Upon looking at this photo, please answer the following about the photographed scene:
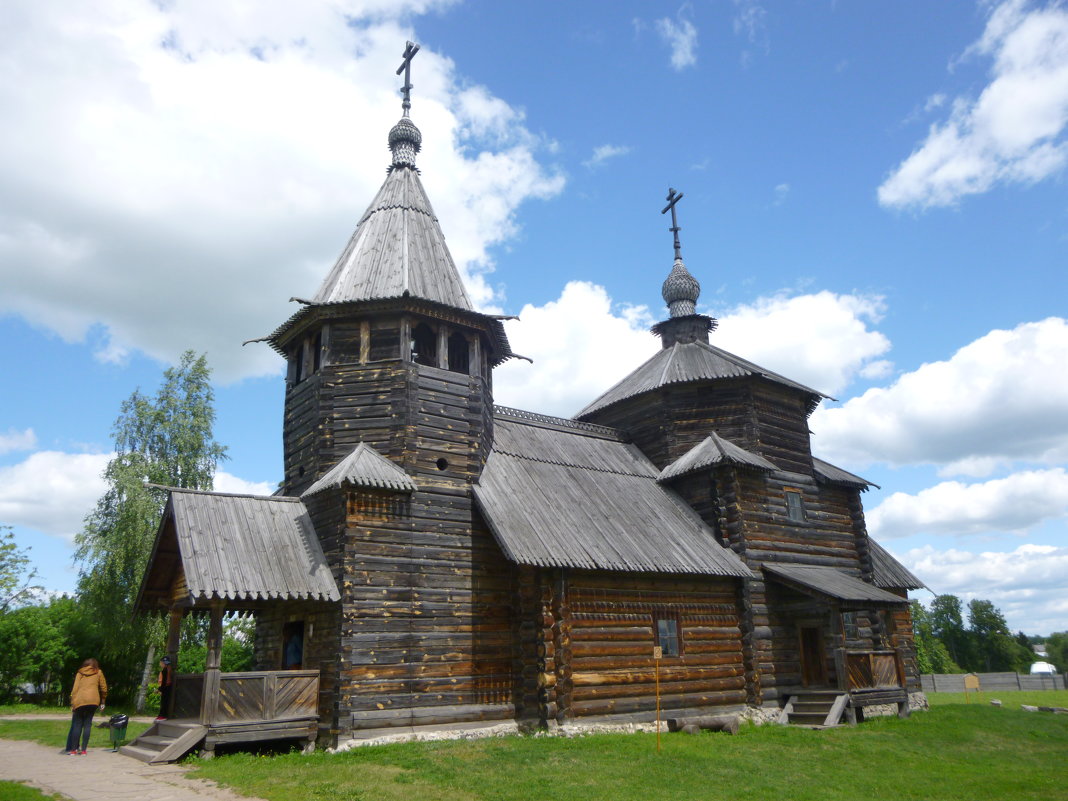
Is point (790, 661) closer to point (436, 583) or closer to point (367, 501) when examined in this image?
point (436, 583)

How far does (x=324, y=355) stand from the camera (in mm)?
17469

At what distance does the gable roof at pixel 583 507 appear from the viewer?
16500mm

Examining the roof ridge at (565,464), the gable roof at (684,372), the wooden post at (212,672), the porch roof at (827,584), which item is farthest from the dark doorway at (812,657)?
the wooden post at (212,672)

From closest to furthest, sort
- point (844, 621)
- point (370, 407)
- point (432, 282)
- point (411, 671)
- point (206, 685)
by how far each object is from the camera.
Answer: point (206, 685), point (411, 671), point (370, 407), point (432, 282), point (844, 621)

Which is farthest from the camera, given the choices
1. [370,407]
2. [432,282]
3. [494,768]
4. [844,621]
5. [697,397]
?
[697,397]

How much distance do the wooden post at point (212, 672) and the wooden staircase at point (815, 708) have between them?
41.7 feet

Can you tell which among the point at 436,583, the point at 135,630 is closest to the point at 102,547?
the point at 135,630

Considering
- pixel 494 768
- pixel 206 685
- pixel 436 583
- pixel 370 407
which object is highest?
pixel 370 407

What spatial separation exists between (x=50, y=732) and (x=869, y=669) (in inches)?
780

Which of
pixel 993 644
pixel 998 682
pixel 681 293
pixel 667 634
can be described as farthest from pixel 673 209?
pixel 993 644

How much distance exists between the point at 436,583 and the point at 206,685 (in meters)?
4.63

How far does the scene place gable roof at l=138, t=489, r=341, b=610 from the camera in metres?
13.8

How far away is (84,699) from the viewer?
1323cm

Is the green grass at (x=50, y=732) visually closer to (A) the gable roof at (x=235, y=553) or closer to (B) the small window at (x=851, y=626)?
(A) the gable roof at (x=235, y=553)
